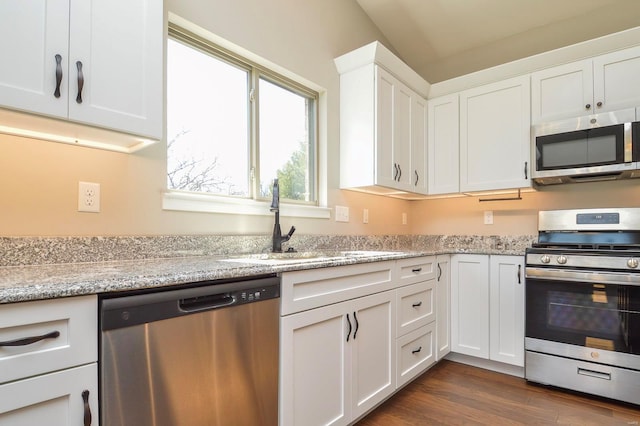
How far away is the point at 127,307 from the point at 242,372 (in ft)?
1.59

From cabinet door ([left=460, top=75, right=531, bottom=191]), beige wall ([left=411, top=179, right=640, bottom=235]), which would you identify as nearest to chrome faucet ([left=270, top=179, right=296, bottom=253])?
cabinet door ([left=460, top=75, right=531, bottom=191])

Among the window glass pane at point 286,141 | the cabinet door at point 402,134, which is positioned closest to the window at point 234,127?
the window glass pane at point 286,141

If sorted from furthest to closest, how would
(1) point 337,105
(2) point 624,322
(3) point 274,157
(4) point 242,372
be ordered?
(1) point 337,105 < (3) point 274,157 < (2) point 624,322 < (4) point 242,372

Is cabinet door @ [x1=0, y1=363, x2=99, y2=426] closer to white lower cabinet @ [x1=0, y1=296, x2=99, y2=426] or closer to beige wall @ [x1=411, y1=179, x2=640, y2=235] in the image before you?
white lower cabinet @ [x1=0, y1=296, x2=99, y2=426]

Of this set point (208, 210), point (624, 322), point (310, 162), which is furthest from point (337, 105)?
point (624, 322)

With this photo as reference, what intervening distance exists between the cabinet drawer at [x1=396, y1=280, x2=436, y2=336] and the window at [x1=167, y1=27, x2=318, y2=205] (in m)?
0.94

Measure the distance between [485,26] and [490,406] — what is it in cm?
302

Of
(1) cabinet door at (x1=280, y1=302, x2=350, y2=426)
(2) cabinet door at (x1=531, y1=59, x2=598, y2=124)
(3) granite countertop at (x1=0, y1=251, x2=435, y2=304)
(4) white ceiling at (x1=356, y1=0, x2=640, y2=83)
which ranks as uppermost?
(4) white ceiling at (x1=356, y1=0, x2=640, y2=83)

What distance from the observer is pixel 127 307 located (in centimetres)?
95

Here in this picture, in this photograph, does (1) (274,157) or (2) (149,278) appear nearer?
(2) (149,278)

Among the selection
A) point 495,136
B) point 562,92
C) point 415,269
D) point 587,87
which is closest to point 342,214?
point 415,269

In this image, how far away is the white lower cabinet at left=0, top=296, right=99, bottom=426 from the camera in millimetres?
780

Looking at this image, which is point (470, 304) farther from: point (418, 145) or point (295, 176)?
point (295, 176)

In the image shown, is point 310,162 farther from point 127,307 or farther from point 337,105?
point 127,307
